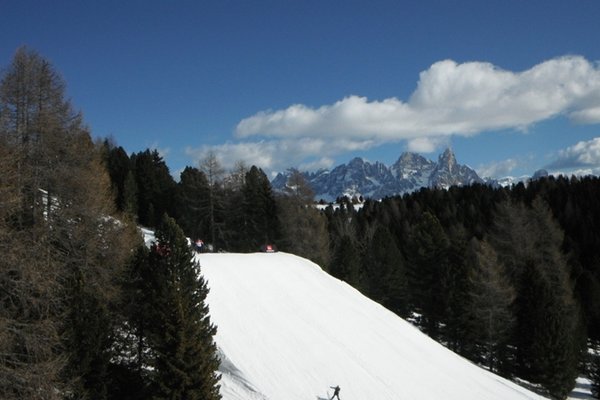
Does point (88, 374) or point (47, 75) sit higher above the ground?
point (47, 75)

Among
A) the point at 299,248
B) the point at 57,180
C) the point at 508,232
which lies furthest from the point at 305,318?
the point at 508,232

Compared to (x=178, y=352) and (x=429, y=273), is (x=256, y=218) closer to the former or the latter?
(x=429, y=273)

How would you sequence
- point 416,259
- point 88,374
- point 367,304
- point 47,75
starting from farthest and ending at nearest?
point 416,259 < point 367,304 < point 47,75 < point 88,374

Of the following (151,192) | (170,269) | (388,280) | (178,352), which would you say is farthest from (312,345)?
(151,192)

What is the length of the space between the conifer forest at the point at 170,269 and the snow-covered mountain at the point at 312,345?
9.20 ft

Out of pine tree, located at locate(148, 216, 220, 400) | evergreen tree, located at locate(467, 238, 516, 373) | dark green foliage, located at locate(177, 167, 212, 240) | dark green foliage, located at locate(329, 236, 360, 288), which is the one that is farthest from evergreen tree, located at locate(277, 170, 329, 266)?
pine tree, located at locate(148, 216, 220, 400)

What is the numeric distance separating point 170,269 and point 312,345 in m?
10.9

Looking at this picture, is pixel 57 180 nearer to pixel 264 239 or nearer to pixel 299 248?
pixel 299 248

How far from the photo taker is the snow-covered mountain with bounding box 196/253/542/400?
23.4 metres

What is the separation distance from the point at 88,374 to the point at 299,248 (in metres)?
39.5

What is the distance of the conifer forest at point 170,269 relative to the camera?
47.5 ft

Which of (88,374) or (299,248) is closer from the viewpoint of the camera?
(88,374)

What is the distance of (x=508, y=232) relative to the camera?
57656 millimetres

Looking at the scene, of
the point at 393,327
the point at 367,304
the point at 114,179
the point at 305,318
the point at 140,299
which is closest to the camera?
the point at 140,299
